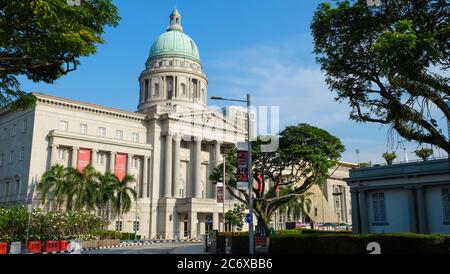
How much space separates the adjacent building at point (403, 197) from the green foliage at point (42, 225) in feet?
91.9

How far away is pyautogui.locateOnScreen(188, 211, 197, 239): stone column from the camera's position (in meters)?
66.7

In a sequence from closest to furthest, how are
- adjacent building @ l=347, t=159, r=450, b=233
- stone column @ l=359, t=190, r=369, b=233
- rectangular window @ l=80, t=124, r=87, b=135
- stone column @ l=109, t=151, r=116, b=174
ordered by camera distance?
adjacent building @ l=347, t=159, r=450, b=233 < stone column @ l=359, t=190, r=369, b=233 < stone column @ l=109, t=151, r=116, b=174 < rectangular window @ l=80, t=124, r=87, b=135

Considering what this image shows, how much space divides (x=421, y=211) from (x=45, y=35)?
28697 millimetres

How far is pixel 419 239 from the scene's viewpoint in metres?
21.3

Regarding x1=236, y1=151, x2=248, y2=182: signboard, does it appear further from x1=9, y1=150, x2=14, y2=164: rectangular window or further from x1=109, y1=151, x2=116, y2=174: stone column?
x1=9, y1=150, x2=14, y2=164: rectangular window

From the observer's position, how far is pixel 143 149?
71.1 m

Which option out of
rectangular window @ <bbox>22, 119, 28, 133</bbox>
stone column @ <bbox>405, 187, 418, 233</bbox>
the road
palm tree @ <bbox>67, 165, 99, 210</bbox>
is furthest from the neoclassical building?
stone column @ <bbox>405, 187, 418, 233</bbox>

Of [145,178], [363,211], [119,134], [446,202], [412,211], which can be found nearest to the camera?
[446,202]

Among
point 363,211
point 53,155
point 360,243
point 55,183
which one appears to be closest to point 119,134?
point 53,155

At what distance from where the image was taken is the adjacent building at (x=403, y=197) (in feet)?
106

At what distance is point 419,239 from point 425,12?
35.2ft

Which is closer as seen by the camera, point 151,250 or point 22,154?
point 151,250

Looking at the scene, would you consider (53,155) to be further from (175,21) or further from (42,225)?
(175,21)

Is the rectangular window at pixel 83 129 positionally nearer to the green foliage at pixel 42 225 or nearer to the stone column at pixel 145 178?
the stone column at pixel 145 178
